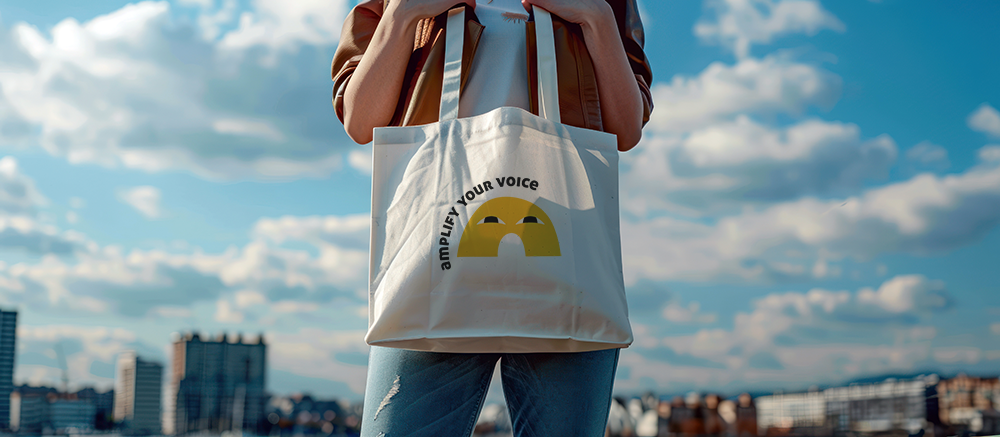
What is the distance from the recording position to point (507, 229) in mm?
922

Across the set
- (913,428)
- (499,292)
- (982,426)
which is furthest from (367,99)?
(913,428)

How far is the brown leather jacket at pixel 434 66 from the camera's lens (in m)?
1.09

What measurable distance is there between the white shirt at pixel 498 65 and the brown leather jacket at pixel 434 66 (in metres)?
0.02

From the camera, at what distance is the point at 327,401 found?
94.4m

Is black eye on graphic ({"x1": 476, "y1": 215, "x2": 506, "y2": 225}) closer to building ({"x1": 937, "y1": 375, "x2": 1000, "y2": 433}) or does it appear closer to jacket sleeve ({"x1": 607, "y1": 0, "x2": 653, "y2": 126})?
jacket sleeve ({"x1": 607, "y1": 0, "x2": 653, "y2": 126})

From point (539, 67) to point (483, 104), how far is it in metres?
0.12

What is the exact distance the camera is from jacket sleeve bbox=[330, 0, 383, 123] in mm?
1198

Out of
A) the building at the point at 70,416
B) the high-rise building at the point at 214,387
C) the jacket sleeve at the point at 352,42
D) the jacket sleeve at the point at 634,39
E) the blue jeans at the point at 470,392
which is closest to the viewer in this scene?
the blue jeans at the point at 470,392

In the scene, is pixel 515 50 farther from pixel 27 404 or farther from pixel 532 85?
pixel 27 404

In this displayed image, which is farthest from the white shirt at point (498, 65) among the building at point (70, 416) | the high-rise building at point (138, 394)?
the building at point (70, 416)

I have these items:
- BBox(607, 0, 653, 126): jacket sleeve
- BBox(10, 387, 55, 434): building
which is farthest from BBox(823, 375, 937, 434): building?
BBox(10, 387, 55, 434): building

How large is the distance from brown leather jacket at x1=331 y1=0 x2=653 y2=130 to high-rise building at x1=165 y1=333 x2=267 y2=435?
10479 cm

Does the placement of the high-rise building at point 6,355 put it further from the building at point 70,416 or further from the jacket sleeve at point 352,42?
the jacket sleeve at point 352,42

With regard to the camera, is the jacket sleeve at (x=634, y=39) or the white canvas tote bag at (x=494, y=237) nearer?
the white canvas tote bag at (x=494, y=237)
